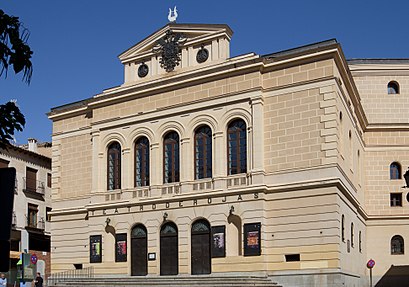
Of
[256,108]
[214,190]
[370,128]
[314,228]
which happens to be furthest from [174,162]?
[370,128]

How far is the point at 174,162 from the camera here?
1328 inches

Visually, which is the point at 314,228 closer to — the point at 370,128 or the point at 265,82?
the point at 265,82

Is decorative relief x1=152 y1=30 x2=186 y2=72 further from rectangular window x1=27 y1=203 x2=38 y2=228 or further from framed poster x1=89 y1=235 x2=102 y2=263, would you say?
rectangular window x1=27 y1=203 x2=38 y2=228

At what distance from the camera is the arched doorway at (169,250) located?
3259 cm

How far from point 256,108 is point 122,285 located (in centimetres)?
1106

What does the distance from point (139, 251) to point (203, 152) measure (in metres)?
6.39

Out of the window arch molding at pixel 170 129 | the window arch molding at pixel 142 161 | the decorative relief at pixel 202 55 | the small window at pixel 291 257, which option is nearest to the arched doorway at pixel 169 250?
the window arch molding at pixel 142 161

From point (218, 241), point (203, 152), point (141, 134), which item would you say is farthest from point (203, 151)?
point (218, 241)

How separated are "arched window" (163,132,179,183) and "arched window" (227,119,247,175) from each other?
3236 mm

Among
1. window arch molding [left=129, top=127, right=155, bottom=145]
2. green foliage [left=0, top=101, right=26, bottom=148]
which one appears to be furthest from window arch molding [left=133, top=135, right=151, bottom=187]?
green foliage [left=0, top=101, right=26, bottom=148]

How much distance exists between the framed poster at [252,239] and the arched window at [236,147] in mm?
2878

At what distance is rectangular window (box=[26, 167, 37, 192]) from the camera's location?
156 ft

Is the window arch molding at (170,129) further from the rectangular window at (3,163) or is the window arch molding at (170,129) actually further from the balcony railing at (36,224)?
the balcony railing at (36,224)

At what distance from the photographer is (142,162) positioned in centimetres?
3497
